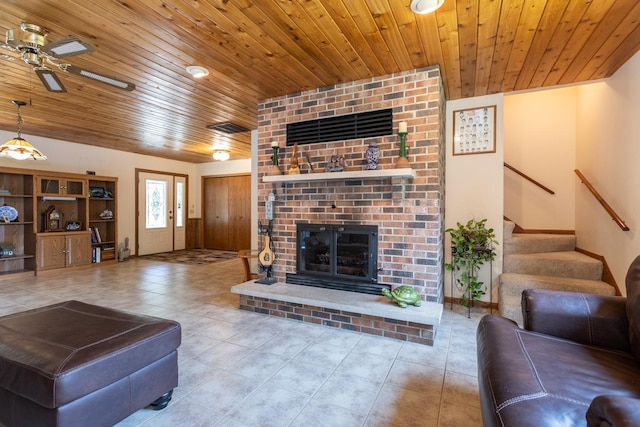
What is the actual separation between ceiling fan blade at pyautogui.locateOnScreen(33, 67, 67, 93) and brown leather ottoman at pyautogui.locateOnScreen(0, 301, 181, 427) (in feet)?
5.48

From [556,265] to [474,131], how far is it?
1.68 meters

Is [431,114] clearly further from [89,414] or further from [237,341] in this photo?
[89,414]

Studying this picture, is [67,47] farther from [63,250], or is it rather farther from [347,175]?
[63,250]

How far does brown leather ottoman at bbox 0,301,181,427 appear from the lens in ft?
4.36

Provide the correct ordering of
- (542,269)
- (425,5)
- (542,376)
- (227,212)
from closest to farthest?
(542,376)
(425,5)
(542,269)
(227,212)

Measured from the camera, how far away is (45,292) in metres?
4.14

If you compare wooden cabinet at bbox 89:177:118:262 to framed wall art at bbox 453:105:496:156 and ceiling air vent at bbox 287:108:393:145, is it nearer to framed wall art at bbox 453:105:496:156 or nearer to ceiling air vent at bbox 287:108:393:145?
ceiling air vent at bbox 287:108:393:145

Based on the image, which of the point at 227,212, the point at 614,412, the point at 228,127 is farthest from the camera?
the point at 227,212

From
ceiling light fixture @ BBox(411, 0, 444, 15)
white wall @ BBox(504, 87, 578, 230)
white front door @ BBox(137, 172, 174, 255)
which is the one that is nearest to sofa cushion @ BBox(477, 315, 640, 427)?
ceiling light fixture @ BBox(411, 0, 444, 15)

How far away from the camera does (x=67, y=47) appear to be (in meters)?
1.93

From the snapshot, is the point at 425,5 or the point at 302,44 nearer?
the point at 425,5

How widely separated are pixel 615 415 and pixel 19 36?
377 cm

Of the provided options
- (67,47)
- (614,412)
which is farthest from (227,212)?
(614,412)

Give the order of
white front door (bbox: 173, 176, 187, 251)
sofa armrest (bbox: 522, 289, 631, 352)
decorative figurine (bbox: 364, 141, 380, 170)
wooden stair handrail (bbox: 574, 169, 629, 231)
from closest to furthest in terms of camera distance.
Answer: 1. sofa armrest (bbox: 522, 289, 631, 352)
2. wooden stair handrail (bbox: 574, 169, 629, 231)
3. decorative figurine (bbox: 364, 141, 380, 170)
4. white front door (bbox: 173, 176, 187, 251)
